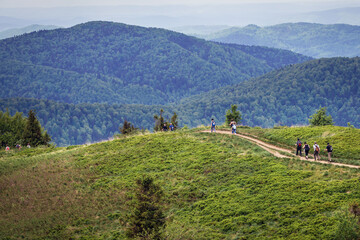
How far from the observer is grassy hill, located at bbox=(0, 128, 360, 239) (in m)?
23.6

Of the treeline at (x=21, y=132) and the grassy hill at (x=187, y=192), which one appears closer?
the grassy hill at (x=187, y=192)

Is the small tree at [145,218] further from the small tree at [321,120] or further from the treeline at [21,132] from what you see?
the small tree at [321,120]

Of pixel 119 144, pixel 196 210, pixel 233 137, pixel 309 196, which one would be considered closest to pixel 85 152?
pixel 119 144

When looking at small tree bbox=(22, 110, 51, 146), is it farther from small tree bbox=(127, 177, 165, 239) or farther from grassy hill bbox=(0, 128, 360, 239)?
small tree bbox=(127, 177, 165, 239)

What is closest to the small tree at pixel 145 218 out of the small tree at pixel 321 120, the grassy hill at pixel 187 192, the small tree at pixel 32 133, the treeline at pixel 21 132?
the grassy hill at pixel 187 192

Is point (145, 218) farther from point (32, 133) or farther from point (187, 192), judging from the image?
point (32, 133)

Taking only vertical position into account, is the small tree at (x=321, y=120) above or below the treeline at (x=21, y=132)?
above

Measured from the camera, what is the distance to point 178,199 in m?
30.4

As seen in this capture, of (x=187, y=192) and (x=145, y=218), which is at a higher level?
(x=145, y=218)

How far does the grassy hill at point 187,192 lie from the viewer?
2358cm

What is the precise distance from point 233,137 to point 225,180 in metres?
11.9

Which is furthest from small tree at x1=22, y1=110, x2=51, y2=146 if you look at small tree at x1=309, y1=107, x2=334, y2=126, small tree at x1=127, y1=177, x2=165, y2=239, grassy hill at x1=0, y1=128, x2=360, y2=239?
small tree at x1=309, y1=107, x2=334, y2=126

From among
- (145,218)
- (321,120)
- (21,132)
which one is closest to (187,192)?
(145,218)

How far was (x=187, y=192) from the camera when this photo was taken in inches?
1222
